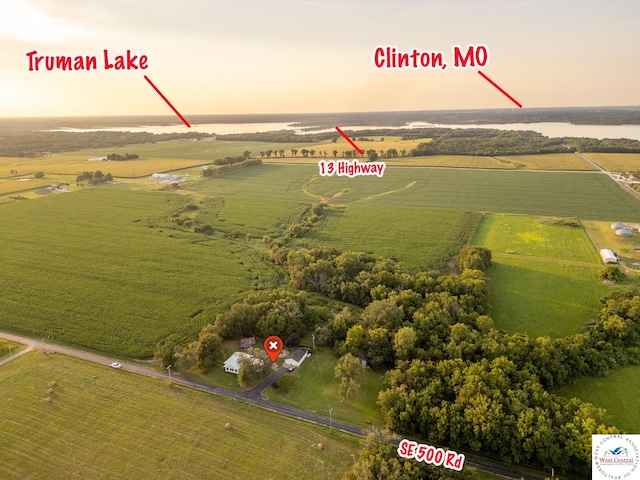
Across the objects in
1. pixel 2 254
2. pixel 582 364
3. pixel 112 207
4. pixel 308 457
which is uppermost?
pixel 112 207

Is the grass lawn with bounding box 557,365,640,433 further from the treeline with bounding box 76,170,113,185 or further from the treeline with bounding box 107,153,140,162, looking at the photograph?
the treeline with bounding box 107,153,140,162

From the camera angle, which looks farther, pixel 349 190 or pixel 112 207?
pixel 349 190

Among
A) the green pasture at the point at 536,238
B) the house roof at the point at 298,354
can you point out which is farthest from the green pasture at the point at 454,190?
the house roof at the point at 298,354

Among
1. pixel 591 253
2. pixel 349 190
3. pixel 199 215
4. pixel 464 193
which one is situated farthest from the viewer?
pixel 349 190

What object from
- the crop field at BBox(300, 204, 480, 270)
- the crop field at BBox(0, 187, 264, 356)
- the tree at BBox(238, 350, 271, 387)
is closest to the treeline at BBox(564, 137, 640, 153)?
the crop field at BBox(300, 204, 480, 270)

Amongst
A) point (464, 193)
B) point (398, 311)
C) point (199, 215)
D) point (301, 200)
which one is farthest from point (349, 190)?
point (398, 311)

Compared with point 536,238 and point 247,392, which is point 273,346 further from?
point 536,238

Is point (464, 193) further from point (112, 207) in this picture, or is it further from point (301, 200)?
point (112, 207)
